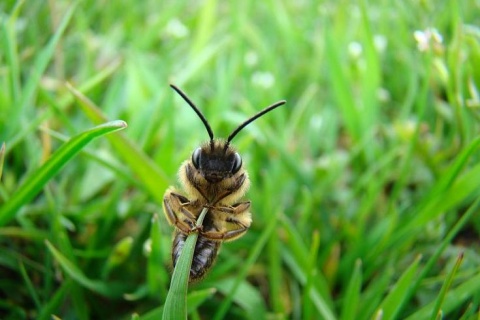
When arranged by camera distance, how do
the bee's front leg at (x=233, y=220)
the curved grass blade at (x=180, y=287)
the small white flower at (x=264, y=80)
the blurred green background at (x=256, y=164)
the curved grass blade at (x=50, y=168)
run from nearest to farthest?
the curved grass blade at (x=180, y=287), the curved grass blade at (x=50, y=168), the bee's front leg at (x=233, y=220), the blurred green background at (x=256, y=164), the small white flower at (x=264, y=80)

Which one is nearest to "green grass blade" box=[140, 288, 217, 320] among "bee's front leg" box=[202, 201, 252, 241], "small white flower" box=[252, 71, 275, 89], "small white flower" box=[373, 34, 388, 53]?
"bee's front leg" box=[202, 201, 252, 241]

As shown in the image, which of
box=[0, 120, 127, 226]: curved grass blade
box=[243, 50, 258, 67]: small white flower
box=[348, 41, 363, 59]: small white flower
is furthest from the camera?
box=[243, 50, 258, 67]: small white flower

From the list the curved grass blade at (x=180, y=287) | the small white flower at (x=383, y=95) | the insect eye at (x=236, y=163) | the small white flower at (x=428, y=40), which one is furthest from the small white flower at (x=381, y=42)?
the curved grass blade at (x=180, y=287)

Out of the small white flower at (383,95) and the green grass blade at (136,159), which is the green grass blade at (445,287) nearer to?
the green grass blade at (136,159)

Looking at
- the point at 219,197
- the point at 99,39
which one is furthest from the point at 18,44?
the point at 219,197

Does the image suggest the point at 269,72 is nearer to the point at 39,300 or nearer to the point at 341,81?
the point at 341,81

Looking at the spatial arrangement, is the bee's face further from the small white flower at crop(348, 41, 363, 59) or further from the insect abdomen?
the small white flower at crop(348, 41, 363, 59)
